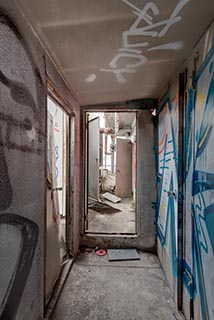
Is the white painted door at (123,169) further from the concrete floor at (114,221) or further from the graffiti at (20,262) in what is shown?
the graffiti at (20,262)

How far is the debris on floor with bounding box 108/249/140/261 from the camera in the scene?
7.75 ft

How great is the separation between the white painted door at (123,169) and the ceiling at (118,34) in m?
4.01

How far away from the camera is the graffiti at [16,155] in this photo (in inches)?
33.2

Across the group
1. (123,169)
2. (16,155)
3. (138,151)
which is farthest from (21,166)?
(123,169)

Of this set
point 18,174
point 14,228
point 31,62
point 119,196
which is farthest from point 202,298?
point 119,196

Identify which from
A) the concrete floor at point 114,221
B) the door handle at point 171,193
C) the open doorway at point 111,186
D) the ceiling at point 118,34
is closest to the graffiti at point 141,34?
the ceiling at point 118,34

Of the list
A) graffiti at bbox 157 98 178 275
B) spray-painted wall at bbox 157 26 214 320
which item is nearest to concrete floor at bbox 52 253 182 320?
spray-painted wall at bbox 157 26 214 320

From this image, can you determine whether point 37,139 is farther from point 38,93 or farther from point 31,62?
point 31,62

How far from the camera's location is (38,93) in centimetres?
120

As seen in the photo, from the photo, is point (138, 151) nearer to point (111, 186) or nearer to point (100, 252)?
point (100, 252)

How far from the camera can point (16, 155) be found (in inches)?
37.3

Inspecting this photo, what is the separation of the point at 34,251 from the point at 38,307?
0.43m

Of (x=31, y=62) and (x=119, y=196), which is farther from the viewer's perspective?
(x=119, y=196)

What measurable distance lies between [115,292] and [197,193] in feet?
4.30
